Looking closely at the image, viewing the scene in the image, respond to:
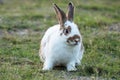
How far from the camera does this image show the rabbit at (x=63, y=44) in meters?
8.88

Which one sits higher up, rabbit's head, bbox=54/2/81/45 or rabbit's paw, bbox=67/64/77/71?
rabbit's head, bbox=54/2/81/45

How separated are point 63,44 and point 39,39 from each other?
3908mm

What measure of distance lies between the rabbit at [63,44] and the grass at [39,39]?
153 millimetres

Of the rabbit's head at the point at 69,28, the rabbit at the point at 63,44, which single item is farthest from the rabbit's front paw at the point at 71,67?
the rabbit's head at the point at 69,28

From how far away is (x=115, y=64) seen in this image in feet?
34.0

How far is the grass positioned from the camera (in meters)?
9.20

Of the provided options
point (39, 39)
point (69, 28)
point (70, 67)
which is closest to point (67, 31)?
point (69, 28)

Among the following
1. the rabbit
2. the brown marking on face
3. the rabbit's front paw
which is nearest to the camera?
the brown marking on face

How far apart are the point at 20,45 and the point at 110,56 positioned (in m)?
1.96

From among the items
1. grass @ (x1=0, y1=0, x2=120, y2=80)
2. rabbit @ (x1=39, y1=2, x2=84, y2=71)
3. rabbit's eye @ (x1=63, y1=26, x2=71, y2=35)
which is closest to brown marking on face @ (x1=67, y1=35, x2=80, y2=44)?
rabbit @ (x1=39, y1=2, x2=84, y2=71)

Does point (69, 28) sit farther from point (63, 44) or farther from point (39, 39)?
point (39, 39)

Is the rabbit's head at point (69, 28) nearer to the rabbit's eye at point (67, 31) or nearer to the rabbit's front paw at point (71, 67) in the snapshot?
the rabbit's eye at point (67, 31)

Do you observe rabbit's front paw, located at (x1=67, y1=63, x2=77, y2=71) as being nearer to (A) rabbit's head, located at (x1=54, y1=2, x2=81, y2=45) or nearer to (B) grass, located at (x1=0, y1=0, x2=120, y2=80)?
(B) grass, located at (x1=0, y1=0, x2=120, y2=80)

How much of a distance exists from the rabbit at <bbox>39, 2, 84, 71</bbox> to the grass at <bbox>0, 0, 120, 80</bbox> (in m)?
0.15
